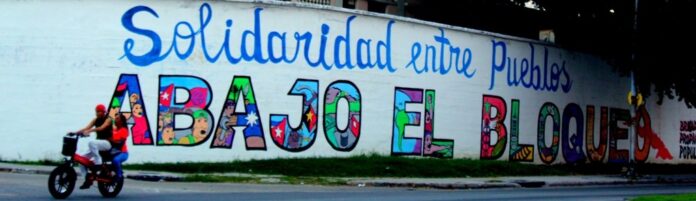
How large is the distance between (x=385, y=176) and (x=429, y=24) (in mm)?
5899

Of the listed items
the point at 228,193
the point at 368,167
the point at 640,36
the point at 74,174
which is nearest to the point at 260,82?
the point at 368,167

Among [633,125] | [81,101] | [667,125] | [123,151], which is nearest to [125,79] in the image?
[81,101]

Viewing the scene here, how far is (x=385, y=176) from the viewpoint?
79.0 ft

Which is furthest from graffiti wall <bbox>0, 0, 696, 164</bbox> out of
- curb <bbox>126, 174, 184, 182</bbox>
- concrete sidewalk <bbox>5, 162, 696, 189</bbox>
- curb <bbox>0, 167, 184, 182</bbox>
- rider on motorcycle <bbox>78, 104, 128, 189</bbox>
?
rider on motorcycle <bbox>78, 104, 128, 189</bbox>

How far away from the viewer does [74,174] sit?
14758 millimetres

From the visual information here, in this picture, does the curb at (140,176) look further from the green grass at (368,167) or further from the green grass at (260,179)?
the green grass at (368,167)

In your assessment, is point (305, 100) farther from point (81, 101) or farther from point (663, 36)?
point (663, 36)

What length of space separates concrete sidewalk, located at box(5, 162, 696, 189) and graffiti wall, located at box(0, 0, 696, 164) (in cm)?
223

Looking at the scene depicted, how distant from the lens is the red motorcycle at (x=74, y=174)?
14.5 metres

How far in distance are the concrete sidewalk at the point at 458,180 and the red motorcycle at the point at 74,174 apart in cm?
526

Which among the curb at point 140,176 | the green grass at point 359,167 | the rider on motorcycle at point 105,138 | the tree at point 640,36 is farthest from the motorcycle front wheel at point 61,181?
the tree at point 640,36

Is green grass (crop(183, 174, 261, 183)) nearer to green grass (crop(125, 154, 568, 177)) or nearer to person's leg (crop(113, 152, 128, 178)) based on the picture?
green grass (crop(125, 154, 568, 177))

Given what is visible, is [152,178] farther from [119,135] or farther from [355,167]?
[355,167]

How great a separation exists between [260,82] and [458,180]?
5586 millimetres
